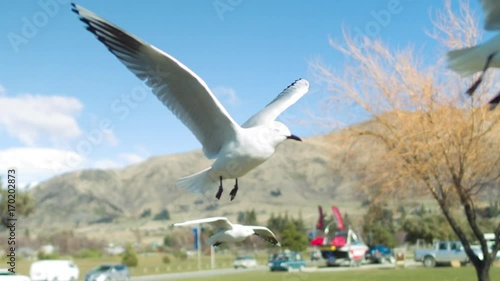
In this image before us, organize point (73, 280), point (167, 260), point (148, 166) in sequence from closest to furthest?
point (73, 280)
point (167, 260)
point (148, 166)

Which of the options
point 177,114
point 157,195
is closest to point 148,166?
point 157,195

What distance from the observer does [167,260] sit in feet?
100

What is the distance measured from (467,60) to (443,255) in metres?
19.8

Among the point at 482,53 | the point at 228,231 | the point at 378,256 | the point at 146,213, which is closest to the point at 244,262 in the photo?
the point at 378,256

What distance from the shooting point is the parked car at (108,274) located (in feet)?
52.4

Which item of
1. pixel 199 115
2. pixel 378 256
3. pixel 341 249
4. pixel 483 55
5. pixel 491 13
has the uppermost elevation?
pixel 491 13

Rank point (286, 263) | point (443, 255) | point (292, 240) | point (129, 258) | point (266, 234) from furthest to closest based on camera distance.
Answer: point (292, 240), point (129, 258), point (443, 255), point (286, 263), point (266, 234)

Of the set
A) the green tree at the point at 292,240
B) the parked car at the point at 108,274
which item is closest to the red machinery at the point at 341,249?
the green tree at the point at 292,240

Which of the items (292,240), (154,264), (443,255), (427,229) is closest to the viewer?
(443,255)

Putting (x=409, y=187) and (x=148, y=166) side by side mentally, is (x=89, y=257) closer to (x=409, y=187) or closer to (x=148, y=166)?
(x=409, y=187)

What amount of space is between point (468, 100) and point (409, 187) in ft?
6.03

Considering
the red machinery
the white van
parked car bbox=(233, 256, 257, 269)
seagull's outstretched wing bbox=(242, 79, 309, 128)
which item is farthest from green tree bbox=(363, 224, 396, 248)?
seagull's outstretched wing bbox=(242, 79, 309, 128)

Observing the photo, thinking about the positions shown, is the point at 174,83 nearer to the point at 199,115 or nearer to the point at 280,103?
the point at 199,115

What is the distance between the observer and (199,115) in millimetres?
3783
